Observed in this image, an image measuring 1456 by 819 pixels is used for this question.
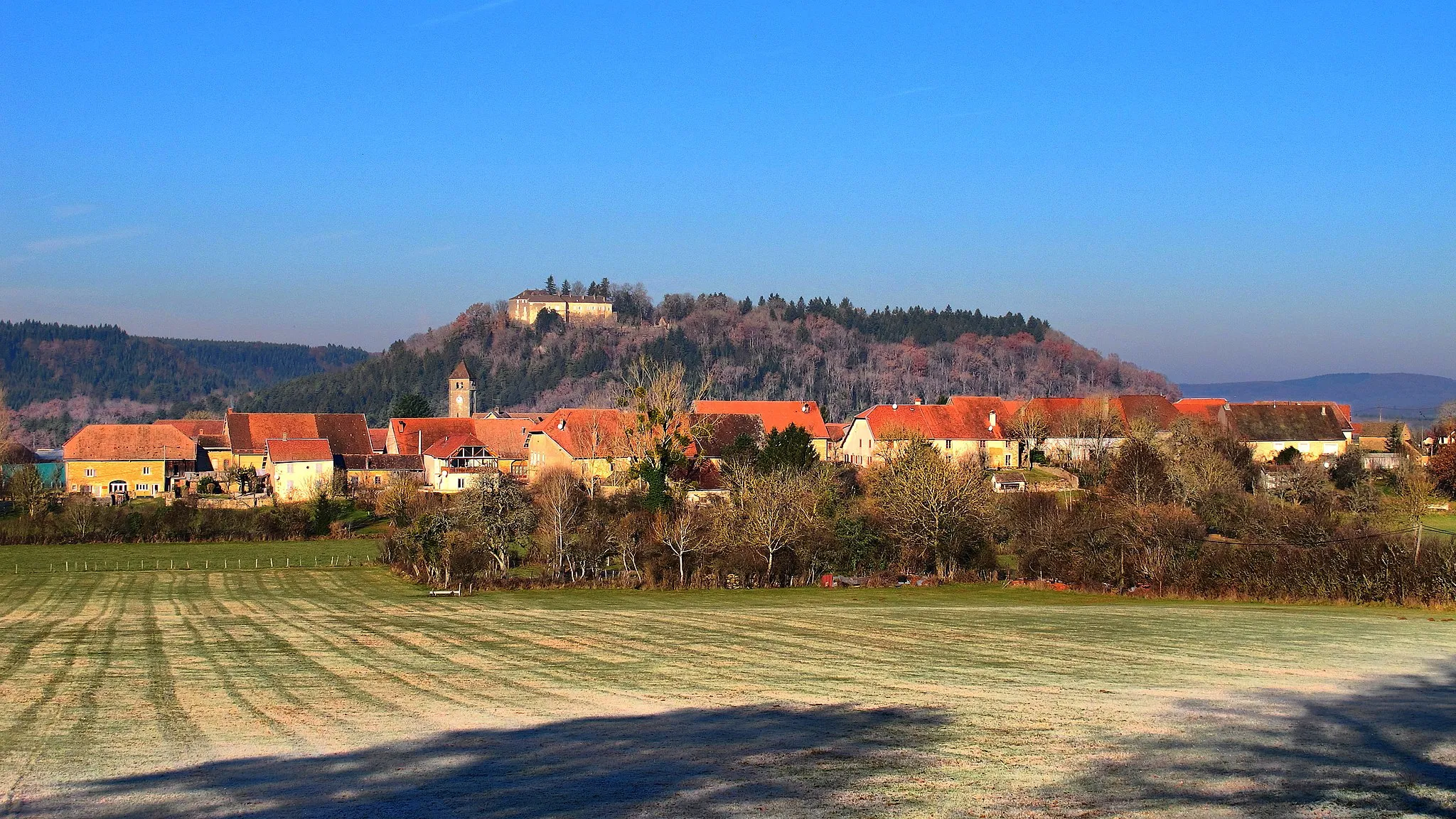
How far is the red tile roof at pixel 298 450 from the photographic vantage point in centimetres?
6812

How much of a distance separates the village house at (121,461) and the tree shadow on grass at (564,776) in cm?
6618

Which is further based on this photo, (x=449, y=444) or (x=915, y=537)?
(x=449, y=444)

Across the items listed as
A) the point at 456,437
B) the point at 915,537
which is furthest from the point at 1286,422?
the point at 456,437

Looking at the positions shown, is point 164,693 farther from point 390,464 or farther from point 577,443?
point 390,464

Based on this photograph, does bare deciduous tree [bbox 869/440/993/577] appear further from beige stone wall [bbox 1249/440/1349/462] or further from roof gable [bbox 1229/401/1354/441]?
roof gable [bbox 1229/401/1354/441]

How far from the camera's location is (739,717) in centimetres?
1370

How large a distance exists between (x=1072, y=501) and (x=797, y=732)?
4078 centimetres

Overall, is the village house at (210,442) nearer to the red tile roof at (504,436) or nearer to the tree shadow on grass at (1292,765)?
the red tile roof at (504,436)

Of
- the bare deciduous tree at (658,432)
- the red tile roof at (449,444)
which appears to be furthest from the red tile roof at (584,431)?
the bare deciduous tree at (658,432)

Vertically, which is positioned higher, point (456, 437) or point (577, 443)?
point (456, 437)

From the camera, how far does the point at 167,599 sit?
33.9m

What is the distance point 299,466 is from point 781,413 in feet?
117

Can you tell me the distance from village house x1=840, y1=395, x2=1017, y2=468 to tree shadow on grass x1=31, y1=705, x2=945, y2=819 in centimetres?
6123

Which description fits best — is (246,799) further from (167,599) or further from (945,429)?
(945,429)
